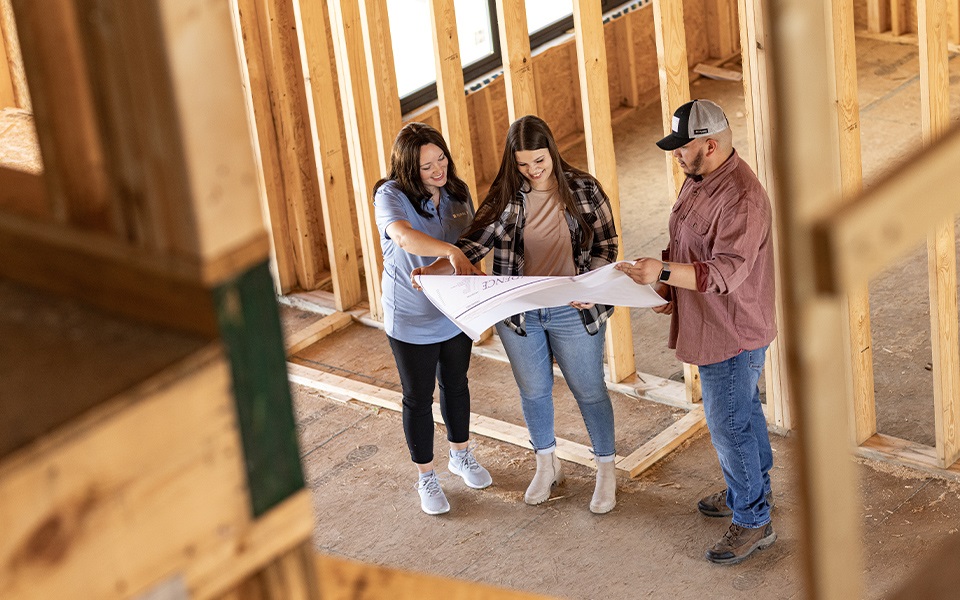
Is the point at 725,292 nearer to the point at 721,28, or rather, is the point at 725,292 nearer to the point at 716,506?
the point at 716,506

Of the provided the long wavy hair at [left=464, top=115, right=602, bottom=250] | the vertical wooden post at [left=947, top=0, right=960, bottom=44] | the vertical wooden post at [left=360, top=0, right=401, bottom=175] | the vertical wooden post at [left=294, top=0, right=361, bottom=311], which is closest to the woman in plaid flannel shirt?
the long wavy hair at [left=464, top=115, right=602, bottom=250]

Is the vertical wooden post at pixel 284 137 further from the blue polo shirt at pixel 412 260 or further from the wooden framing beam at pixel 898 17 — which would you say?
the wooden framing beam at pixel 898 17

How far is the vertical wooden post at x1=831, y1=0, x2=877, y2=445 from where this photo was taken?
4180 mm

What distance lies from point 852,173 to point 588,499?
1.53 metres

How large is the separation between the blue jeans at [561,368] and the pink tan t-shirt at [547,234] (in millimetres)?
146

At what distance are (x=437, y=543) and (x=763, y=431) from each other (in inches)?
48.9

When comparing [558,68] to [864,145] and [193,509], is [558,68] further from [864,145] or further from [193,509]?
[193,509]

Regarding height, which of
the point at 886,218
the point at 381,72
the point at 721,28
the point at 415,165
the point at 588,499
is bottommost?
the point at 588,499

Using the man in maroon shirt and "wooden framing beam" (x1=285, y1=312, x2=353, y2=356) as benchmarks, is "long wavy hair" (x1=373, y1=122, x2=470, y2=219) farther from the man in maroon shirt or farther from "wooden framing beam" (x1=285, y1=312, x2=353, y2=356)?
"wooden framing beam" (x1=285, y1=312, x2=353, y2=356)

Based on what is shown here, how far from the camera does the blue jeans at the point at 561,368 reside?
432 centimetres

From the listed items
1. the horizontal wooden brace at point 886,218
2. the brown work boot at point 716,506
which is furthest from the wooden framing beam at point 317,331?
the horizontal wooden brace at point 886,218

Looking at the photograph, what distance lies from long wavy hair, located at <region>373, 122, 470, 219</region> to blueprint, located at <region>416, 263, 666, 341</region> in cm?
31

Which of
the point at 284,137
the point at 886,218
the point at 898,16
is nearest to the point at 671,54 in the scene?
the point at 284,137

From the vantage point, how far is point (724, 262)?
12.4ft
